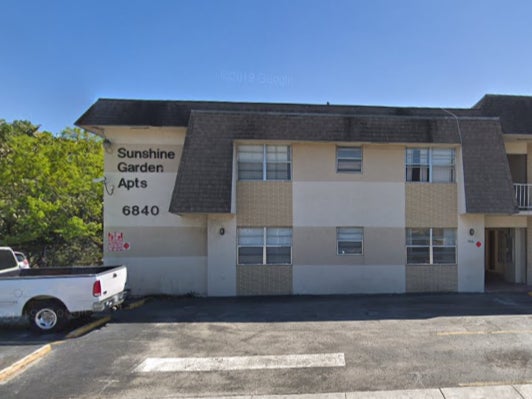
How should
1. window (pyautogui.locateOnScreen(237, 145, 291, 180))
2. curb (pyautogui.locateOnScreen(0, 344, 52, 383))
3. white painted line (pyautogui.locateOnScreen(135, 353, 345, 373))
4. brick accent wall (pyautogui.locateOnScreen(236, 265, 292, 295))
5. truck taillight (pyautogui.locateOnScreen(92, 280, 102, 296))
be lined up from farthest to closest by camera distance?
window (pyautogui.locateOnScreen(237, 145, 291, 180))
brick accent wall (pyautogui.locateOnScreen(236, 265, 292, 295))
truck taillight (pyautogui.locateOnScreen(92, 280, 102, 296))
white painted line (pyautogui.locateOnScreen(135, 353, 345, 373))
curb (pyautogui.locateOnScreen(0, 344, 52, 383))

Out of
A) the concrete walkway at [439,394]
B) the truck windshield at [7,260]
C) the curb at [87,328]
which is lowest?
the curb at [87,328]

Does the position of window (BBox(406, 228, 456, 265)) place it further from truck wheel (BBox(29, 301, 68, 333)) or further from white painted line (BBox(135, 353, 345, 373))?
truck wheel (BBox(29, 301, 68, 333))

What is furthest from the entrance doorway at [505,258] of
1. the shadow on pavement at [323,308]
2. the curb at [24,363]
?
the curb at [24,363]

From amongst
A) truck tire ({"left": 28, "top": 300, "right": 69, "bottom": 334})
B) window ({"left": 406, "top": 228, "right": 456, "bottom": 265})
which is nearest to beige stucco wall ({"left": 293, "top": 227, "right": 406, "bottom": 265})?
window ({"left": 406, "top": 228, "right": 456, "bottom": 265})

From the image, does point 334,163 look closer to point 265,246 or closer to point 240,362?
point 265,246

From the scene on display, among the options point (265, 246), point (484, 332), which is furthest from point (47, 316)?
point (484, 332)

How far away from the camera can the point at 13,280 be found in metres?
7.85

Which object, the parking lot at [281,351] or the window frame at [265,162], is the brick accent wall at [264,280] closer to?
the parking lot at [281,351]

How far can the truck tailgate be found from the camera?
799 centimetres

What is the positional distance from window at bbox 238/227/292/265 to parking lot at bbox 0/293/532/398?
7.72 feet

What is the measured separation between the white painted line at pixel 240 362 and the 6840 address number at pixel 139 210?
284 inches

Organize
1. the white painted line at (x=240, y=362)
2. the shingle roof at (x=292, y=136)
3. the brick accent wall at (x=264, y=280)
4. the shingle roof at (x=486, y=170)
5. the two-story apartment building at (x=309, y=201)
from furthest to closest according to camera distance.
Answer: the brick accent wall at (x=264, y=280) → the two-story apartment building at (x=309, y=201) → the shingle roof at (x=486, y=170) → the shingle roof at (x=292, y=136) → the white painted line at (x=240, y=362)

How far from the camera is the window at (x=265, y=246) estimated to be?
12695mm

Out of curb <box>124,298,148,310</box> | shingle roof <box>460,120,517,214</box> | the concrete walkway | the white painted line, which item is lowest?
curb <box>124,298,148,310</box>
